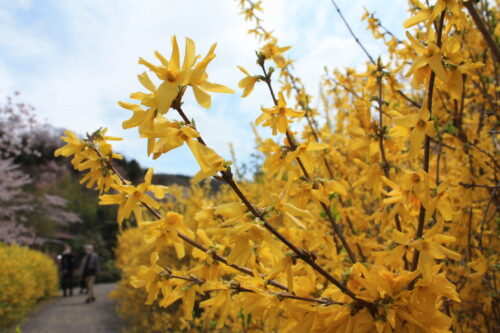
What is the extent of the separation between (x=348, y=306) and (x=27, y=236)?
17079mm

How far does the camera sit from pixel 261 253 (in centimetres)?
127

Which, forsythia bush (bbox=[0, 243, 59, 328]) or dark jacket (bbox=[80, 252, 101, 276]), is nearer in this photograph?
forsythia bush (bbox=[0, 243, 59, 328])

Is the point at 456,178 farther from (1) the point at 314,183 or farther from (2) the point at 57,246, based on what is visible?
(2) the point at 57,246

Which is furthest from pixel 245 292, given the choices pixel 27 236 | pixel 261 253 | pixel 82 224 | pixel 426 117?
pixel 82 224

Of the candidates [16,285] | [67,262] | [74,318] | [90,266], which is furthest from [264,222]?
[67,262]

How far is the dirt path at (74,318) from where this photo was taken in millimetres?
7016

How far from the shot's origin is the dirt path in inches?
276

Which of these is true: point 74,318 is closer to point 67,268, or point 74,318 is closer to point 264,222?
point 67,268

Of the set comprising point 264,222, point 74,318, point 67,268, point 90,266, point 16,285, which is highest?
point 264,222

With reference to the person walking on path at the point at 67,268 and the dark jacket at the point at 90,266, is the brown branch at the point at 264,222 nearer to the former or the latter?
the dark jacket at the point at 90,266

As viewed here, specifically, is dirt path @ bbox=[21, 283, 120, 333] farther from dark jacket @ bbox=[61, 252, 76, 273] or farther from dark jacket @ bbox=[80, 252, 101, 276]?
dark jacket @ bbox=[61, 252, 76, 273]

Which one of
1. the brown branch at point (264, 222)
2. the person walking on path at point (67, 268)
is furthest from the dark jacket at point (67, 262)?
the brown branch at point (264, 222)

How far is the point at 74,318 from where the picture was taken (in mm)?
7906

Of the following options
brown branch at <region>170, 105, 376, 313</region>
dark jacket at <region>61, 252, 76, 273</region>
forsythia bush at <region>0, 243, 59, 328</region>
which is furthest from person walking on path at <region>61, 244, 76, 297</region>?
brown branch at <region>170, 105, 376, 313</region>
